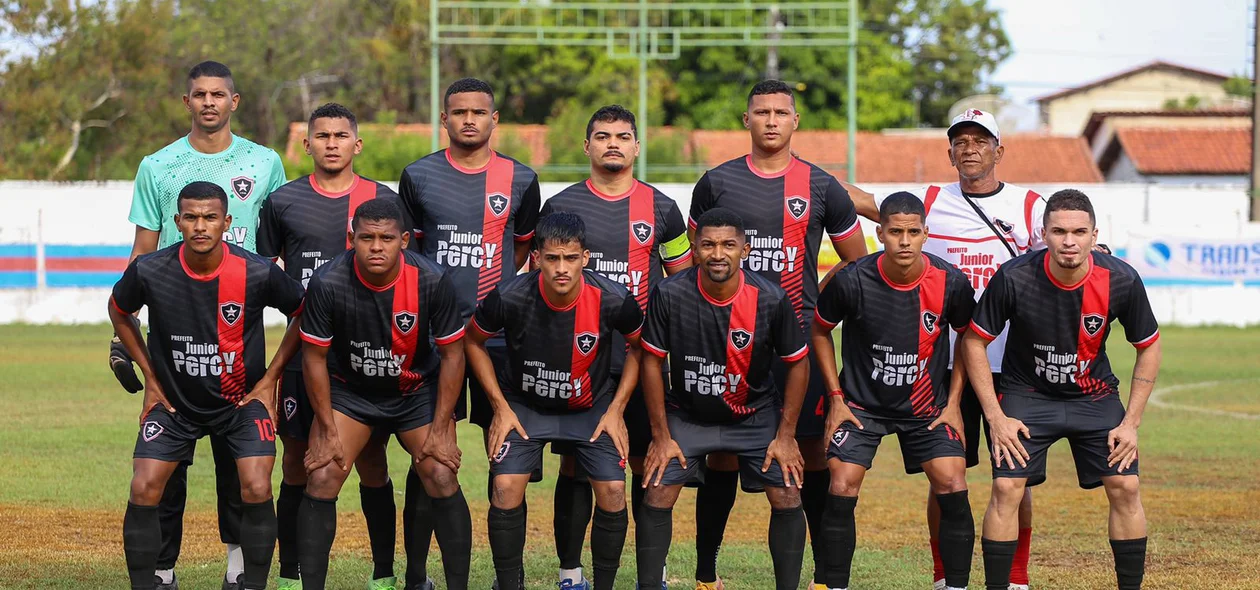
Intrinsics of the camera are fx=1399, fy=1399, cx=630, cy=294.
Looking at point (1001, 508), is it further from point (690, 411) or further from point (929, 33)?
point (929, 33)

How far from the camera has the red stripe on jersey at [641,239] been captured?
23.4 ft

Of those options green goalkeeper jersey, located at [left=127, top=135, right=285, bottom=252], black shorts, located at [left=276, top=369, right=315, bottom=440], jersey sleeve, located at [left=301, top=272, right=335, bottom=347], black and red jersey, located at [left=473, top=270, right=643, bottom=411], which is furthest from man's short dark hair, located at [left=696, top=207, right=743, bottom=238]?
green goalkeeper jersey, located at [left=127, top=135, right=285, bottom=252]

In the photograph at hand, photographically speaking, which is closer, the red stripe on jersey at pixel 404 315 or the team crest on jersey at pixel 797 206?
the red stripe on jersey at pixel 404 315

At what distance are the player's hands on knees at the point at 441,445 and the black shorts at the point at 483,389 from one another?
0.17 meters

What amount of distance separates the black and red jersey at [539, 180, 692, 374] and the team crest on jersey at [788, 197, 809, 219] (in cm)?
56

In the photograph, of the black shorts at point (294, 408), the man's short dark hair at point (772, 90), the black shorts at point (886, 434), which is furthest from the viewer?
the man's short dark hair at point (772, 90)

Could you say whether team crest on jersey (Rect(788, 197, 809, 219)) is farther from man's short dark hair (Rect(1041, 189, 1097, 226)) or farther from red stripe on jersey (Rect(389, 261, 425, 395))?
red stripe on jersey (Rect(389, 261, 425, 395))

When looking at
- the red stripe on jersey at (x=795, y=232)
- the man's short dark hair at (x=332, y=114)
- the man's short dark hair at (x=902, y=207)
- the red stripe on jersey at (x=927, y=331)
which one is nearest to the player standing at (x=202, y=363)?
the man's short dark hair at (x=332, y=114)

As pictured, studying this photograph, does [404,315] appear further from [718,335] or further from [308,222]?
[718,335]

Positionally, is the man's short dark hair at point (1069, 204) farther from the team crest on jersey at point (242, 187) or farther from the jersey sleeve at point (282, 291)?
the team crest on jersey at point (242, 187)

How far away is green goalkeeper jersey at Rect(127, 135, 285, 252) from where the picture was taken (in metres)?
7.28

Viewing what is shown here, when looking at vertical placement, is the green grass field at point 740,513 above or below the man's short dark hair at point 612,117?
below

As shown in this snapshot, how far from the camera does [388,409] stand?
22.2 ft

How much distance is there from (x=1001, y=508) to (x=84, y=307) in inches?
810
